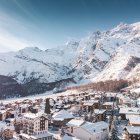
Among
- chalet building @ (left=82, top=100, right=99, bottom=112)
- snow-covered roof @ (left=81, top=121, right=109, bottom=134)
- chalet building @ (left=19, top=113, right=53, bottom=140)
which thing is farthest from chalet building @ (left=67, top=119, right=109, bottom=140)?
chalet building @ (left=82, top=100, right=99, bottom=112)

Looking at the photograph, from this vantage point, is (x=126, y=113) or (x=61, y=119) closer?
(x=61, y=119)

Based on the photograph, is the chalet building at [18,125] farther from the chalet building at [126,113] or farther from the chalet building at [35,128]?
the chalet building at [126,113]

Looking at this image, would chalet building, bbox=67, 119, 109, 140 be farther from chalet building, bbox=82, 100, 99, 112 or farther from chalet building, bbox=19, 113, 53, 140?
chalet building, bbox=82, 100, 99, 112

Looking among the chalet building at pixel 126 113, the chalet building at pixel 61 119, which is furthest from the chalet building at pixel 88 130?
the chalet building at pixel 126 113

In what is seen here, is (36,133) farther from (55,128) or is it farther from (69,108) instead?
(69,108)

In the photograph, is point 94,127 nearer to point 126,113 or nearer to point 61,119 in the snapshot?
point 61,119

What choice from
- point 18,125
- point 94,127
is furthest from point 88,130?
point 18,125

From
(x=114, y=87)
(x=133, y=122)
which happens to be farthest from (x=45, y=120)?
(x=114, y=87)

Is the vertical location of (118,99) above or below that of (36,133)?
Answer: above
